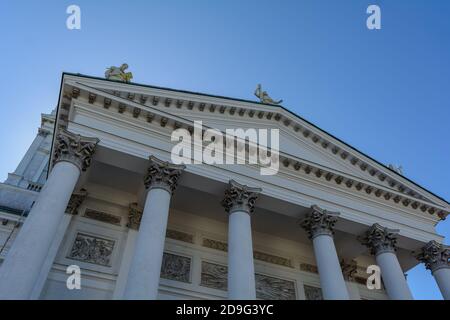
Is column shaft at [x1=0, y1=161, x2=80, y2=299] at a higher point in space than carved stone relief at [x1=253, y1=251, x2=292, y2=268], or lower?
lower

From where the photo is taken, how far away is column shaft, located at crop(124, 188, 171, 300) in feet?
23.8

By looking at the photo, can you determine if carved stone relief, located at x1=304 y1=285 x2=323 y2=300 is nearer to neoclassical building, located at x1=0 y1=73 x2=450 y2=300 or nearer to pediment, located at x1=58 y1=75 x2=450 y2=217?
neoclassical building, located at x1=0 y1=73 x2=450 y2=300

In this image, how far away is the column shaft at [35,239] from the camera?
6596 mm

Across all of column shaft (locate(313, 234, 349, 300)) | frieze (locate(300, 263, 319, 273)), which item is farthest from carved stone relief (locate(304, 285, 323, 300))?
column shaft (locate(313, 234, 349, 300))

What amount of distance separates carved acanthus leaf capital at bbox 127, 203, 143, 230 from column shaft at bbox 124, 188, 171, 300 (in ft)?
7.19

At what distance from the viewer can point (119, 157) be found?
980cm

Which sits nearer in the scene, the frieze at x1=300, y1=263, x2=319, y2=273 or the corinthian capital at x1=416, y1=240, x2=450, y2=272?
the corinthian capital at x1=416, y1=240, x2=450, y2=272

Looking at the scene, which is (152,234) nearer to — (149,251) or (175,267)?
(149,251)

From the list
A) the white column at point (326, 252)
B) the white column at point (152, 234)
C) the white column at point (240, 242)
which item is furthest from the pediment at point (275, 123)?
the white column at point (240, 242)

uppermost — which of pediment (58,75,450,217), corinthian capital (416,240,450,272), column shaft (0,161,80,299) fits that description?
pediment (58,75,450,217)

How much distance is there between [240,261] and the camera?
873 centimetres

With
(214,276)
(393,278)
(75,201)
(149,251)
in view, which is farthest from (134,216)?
(393,278)

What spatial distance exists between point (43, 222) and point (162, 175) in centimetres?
296
